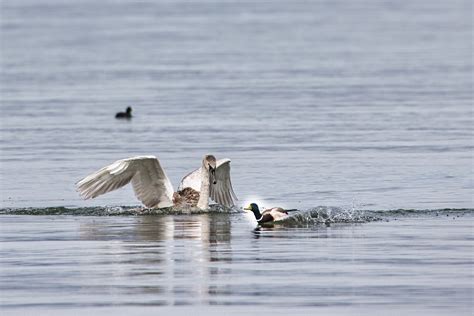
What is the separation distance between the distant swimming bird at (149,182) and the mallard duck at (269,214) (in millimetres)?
1797

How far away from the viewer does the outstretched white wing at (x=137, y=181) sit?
21.8m

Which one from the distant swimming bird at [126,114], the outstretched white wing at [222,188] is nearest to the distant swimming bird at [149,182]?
the outstretched white wing at [222,188]

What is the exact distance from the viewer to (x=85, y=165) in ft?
85.7

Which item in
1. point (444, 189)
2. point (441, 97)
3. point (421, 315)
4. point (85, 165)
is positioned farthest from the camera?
point (441, 97)

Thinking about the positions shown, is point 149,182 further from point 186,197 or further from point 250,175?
point 250,175

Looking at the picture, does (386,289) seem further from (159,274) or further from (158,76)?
(158,76)

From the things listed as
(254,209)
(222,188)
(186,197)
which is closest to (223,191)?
(222,188)

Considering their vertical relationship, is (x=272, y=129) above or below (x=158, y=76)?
below

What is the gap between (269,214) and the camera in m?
19.8

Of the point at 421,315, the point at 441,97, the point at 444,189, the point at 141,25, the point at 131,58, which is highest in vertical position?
the point at 141,25

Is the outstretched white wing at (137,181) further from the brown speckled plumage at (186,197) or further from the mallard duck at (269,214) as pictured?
the mallard duck at (269,214)

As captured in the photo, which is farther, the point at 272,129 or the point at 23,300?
the point at 272,129

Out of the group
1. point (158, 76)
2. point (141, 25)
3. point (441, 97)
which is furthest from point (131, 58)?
point (141, 25)

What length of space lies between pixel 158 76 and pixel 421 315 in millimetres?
35844
